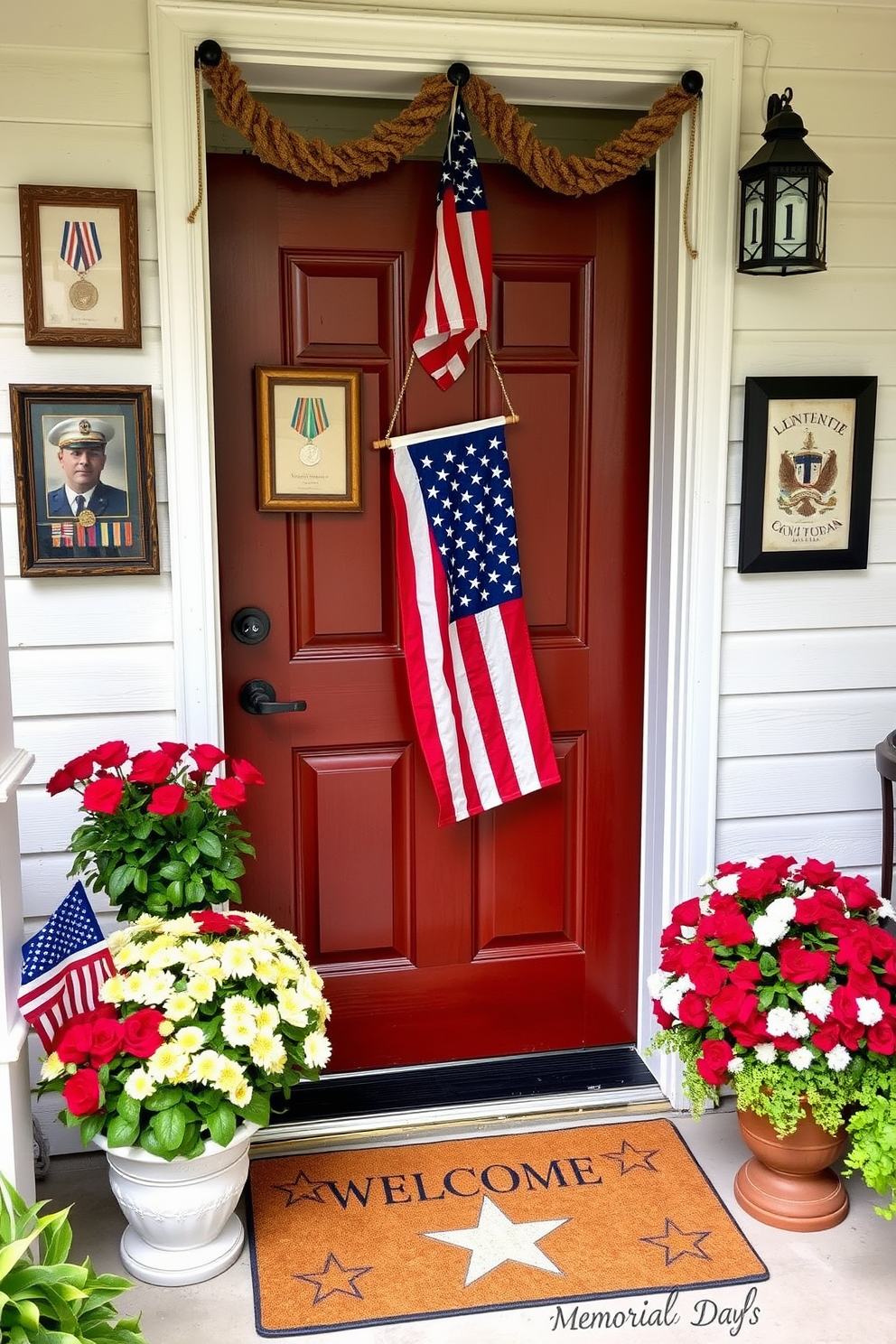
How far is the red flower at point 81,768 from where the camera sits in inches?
84.7

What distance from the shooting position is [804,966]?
212 cm

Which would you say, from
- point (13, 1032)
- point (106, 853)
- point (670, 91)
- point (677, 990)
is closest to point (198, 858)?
point (106, 853)

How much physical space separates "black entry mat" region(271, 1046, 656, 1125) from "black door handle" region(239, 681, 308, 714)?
852mm

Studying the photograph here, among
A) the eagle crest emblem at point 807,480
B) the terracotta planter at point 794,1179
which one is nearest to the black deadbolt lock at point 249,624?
the eagle crest emblem at point 807,480

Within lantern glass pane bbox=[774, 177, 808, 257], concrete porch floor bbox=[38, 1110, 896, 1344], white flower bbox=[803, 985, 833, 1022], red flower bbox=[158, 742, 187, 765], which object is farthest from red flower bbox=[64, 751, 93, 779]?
lantern glass pane bbox=[774, 177, 808, 257]

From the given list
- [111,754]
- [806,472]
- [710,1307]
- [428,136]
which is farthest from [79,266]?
[710,1307]

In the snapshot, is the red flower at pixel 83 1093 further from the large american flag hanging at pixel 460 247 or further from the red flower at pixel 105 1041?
the large american flag hanging at pixel 460 247

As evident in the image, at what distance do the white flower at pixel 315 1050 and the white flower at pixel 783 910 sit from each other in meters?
0.85

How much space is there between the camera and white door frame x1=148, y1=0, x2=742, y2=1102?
2244 mm

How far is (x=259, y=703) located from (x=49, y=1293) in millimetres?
1295

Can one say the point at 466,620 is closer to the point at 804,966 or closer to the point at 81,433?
the point at 81,433

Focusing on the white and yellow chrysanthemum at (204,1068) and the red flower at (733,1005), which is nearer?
the white and yellow chrysanthemum at (204,1068)

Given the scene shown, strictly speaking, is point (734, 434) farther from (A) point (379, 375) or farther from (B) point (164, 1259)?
(B) point (164, 1259)

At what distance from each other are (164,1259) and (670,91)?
2.41 m
